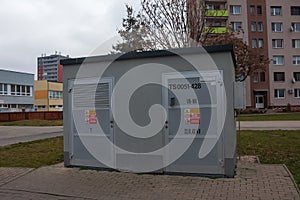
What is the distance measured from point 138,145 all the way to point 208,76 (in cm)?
221

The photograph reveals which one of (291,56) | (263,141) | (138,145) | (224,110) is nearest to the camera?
(224,110)

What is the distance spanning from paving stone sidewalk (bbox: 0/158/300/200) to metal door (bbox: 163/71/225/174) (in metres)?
0.35

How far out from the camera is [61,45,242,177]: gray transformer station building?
23.7ft

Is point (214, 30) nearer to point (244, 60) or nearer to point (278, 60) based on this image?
point (244, 60)

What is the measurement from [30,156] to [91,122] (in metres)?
3.44

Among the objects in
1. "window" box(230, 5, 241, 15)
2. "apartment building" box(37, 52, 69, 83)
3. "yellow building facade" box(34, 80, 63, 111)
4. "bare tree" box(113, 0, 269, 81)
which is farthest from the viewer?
"apartment building" box(37, 52, 69, 83)

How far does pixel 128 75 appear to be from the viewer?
26.3 feet

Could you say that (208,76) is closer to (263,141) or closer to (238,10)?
(263,141)

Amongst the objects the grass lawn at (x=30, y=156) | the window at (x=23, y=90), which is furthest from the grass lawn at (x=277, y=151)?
the window at (x=23, y=90)

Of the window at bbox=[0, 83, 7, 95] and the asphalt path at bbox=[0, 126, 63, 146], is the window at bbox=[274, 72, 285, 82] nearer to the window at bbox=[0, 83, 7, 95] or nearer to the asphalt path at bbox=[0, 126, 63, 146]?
the asphalt path at bbox=[0, 126, 63, 146]

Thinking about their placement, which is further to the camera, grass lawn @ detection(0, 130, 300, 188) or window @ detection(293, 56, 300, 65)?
window @ detection(293, 56, 300, 65)

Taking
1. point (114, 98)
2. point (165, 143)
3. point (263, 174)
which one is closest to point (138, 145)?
point (165, 143)

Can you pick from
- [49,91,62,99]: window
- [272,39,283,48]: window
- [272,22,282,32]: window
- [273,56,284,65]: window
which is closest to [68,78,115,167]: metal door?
[273,56,284,65]: window

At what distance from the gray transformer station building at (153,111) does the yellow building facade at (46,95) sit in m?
65.3
